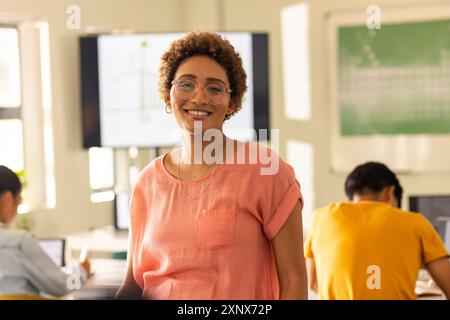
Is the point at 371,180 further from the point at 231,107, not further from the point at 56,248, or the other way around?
the point at 56,248

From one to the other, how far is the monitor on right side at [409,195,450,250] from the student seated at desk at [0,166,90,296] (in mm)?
1494

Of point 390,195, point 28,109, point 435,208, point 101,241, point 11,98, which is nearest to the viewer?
point 390,195

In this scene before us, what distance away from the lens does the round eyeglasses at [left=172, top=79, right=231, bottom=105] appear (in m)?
1.02

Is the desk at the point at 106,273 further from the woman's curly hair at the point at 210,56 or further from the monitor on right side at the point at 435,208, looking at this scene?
the woman's curly hair at the point at 210,56

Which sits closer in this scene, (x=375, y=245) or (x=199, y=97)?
(x=199, y=97)

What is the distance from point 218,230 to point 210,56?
0.23 metres

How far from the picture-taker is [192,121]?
1.04 meters

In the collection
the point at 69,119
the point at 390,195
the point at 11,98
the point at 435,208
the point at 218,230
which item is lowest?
the point at 435,208

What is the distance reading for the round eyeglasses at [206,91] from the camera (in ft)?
A: 3.36

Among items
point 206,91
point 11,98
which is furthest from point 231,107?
point 11,98

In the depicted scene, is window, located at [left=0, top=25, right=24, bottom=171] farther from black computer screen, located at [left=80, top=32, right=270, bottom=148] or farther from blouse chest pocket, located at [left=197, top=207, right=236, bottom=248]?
blouse chest pocket, located at [left=197, top=207, right=236, bottom=248]

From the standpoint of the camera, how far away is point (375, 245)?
2107 mm

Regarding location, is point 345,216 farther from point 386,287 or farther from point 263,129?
point 263,129

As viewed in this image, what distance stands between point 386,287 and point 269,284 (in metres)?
1.13
